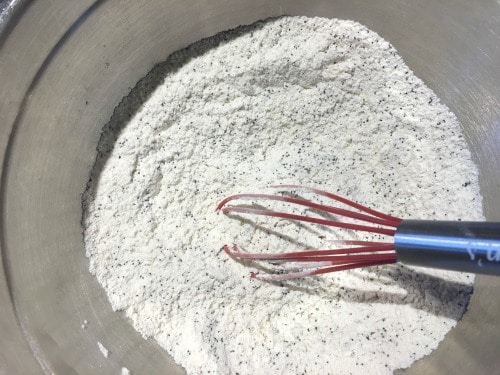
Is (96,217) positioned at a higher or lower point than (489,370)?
higher

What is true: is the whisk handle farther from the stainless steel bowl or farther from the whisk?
the stainless steel bowl

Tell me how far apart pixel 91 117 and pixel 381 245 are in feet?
1.69

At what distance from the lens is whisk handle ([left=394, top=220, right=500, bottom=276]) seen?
1.95 ft

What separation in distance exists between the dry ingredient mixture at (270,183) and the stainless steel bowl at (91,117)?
25 millimetres

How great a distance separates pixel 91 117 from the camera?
2.67 ft

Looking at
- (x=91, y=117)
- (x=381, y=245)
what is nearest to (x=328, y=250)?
(x=381, y=245)

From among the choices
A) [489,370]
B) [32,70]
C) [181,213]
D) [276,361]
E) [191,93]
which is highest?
[32,70]

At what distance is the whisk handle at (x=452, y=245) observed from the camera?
1.95ft

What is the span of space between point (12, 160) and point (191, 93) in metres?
0.30

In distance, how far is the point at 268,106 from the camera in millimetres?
836

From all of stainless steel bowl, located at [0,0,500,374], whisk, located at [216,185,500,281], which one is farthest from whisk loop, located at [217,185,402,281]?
stainless steel bowl, located at [0,0,500,374]

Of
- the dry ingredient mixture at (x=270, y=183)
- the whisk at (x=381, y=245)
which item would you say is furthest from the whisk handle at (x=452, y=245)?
the dry ingredient mixture at (x=270, y=183)

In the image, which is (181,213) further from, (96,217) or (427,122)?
(427,122)

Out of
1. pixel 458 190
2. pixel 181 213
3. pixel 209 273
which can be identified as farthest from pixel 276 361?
pixel 458 190
